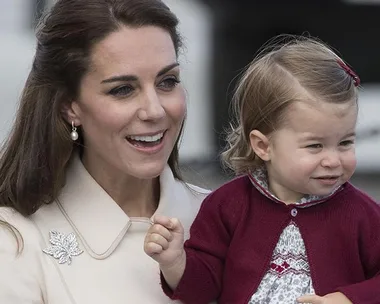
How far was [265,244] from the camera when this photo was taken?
2377mm

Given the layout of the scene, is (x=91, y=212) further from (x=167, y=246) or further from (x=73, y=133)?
(x=167, y=246)

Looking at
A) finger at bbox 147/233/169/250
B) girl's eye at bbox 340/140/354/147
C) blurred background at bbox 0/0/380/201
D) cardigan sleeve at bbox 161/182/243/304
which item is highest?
girl's eye at bbox 340/140/354/147

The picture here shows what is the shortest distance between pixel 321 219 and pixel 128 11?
632 mm

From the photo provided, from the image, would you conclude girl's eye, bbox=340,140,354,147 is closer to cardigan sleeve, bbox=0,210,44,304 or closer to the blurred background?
cardigan sleeve, bbox=0,210,44,304

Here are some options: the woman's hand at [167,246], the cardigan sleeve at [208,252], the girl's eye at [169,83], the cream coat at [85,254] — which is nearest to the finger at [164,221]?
the woman's hand at [167,246]

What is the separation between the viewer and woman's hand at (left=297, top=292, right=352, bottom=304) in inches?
88.7

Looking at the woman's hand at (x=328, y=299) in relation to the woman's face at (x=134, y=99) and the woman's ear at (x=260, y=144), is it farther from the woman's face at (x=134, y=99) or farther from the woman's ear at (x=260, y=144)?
the woman's face at (x=134, y=99)

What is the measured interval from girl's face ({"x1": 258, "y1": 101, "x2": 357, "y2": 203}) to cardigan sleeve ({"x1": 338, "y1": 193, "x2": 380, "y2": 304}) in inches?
4.1

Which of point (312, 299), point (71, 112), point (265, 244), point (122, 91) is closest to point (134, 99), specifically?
point (122, 91)

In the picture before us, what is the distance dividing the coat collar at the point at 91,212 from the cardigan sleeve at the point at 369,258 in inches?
20.2

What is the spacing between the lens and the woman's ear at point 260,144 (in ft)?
7.84

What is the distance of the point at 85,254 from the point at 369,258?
0.64 m

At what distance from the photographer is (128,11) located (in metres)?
2.51

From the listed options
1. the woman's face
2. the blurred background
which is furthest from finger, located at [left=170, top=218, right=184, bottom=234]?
the blurred background
